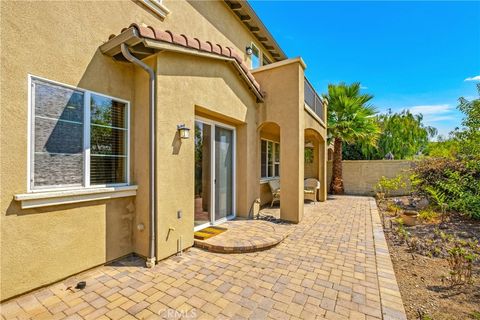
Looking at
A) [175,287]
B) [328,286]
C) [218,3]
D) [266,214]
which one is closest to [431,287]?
[328,286]

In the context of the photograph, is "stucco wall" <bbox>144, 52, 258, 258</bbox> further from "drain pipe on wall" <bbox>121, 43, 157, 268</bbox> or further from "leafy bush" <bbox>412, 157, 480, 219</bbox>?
"leafy bush" <bbox>412, 157, 480, 219</bbox>

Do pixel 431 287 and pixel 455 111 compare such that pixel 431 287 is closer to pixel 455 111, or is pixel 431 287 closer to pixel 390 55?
pixel 455 111

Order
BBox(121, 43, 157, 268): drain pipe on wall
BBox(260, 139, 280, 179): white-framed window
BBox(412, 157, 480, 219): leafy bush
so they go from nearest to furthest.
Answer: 1. BBox(121, 43, 157, 268): drain pipe on wall
2. BBox(412, 157, 480, 219): leafy bush
3. BBox(260, 139, 280, 179): white-framed window

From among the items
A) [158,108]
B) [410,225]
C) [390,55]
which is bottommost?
[410,225]

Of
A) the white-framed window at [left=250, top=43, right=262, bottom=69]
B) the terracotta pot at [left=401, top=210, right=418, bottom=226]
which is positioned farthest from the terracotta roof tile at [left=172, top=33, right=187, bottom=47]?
the terracotta pot at [left=401, top=210, right=418, bottom=226]

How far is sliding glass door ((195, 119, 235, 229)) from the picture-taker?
6.79 m

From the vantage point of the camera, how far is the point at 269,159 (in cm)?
1214

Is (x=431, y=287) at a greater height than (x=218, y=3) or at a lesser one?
lesser

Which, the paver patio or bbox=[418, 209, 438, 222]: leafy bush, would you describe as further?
bbox=[418, 209, 438, 222]: leafy bush

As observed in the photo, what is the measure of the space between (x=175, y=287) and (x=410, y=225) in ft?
29.2

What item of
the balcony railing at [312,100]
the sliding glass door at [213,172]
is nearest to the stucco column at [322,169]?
the balcony railing at [312,100]

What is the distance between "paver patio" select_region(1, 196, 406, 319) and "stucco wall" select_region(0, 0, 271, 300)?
461 mm

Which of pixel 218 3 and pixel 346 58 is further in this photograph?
pixel 346 58

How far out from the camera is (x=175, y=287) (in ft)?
12.9
